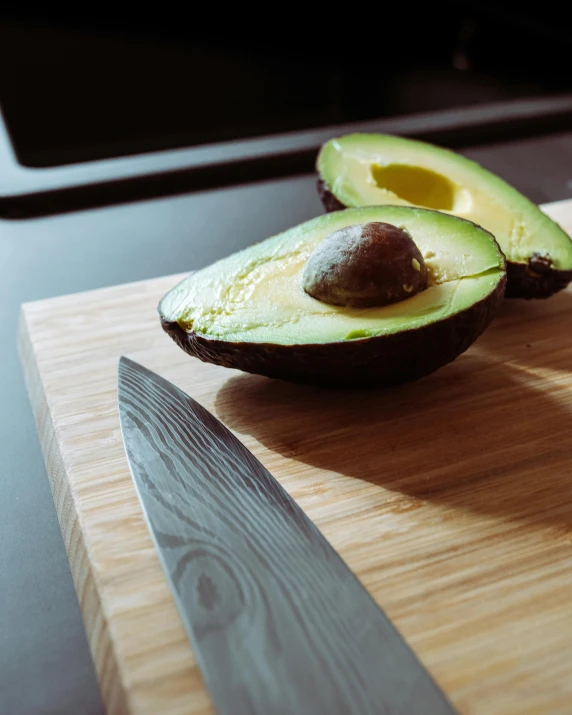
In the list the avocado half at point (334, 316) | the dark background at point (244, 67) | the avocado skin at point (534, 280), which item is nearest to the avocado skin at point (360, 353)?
the avocado half at point (334, 316)

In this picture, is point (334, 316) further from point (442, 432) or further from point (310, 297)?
point (442, 432)

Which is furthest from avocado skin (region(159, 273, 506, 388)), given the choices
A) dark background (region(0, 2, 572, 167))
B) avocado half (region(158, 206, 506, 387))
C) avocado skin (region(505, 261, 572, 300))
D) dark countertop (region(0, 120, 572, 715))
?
dark background (region(0, 2, 572, 167))

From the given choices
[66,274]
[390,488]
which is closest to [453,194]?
[390,488]

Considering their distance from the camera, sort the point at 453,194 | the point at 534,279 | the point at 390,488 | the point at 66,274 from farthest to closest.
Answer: the point at 66,274
the point at 453,194
the point at 534,279
the point at 390,488

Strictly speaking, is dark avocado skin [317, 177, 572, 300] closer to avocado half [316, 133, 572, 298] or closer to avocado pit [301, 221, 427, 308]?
avocado half [316, 133, 572, 298]

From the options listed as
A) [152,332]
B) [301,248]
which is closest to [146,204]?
[152,332]

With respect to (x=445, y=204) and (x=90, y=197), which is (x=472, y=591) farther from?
(x=90, y=197)

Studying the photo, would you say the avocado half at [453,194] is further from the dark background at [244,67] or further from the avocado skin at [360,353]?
the dark background at [244,67]
